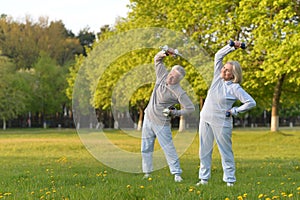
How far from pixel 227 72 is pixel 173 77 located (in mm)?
1351

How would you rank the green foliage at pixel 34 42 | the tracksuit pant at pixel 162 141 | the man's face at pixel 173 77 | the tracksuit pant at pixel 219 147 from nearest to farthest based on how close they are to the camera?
1. the tracksuit pant at pixel 219 147
2. the man's face at pixel 173 77
3. the tracksuit pant at pixel 162 141
4. the green foliage at pixel 34 42

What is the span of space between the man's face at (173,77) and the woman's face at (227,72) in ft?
3.88

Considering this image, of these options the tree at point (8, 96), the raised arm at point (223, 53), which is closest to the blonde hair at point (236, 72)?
the raised arm at point (223, 53)

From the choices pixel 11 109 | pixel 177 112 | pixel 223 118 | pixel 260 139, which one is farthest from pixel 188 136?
pixel 11 109

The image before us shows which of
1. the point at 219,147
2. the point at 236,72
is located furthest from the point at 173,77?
the point at 219,147

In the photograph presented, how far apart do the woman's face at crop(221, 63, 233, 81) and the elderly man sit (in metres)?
1.17

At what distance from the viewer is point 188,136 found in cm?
1140

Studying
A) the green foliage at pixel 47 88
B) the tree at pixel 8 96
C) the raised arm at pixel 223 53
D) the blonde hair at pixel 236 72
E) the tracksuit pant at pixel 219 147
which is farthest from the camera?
the green foliage at pixel 47 88

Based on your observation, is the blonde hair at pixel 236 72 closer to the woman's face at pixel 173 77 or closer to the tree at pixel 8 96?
the woman's face at pixel 173 77

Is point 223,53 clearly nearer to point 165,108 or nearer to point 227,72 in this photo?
point 227,72

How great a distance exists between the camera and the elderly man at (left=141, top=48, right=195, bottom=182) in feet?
35.3

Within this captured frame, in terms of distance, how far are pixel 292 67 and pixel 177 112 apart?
62.5 ft

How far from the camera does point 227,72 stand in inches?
382

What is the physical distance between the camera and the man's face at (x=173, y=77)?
1066 cm
